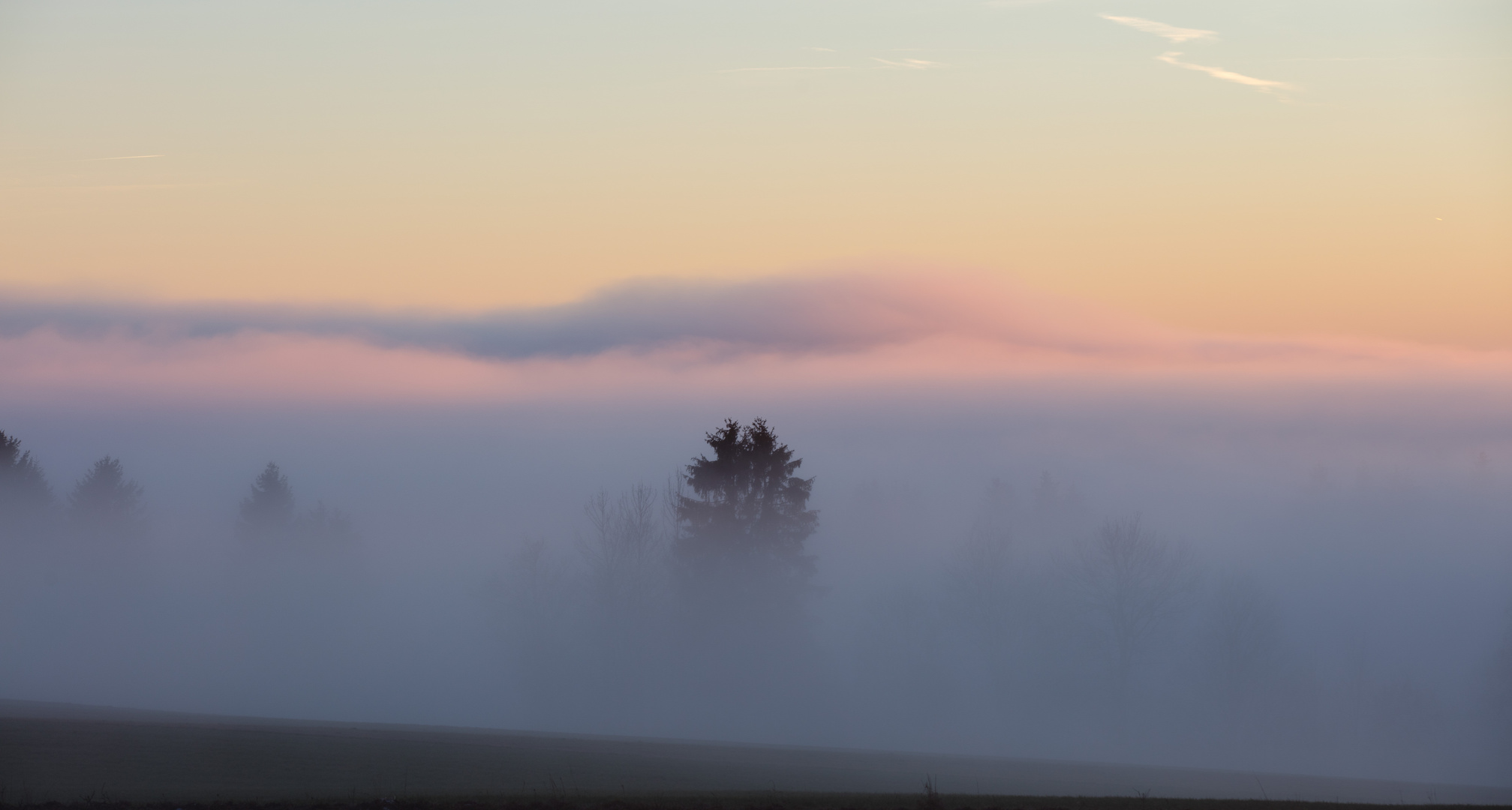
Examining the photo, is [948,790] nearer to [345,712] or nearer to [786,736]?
[786,736]

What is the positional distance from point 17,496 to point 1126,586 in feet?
275

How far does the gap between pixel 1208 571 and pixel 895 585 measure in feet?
107

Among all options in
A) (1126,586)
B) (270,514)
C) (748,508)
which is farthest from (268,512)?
(1126,586)

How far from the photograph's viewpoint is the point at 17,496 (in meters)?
91.2

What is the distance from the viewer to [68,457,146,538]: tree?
311 ft

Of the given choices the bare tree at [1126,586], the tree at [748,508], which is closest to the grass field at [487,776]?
the tree at [748,508]

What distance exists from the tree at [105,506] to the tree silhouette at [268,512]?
26.9 ft

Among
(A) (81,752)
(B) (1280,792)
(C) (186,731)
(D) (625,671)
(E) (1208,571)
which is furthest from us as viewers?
(E) (1208,571)

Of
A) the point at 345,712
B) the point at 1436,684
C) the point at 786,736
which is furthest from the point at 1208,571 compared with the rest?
the point at 345,712

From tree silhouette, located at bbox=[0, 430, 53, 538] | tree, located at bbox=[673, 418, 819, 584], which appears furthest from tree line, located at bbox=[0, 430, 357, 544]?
tree, located at bbox=[673, 418, 819, 584]

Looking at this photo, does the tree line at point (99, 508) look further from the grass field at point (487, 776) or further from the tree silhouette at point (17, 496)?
the grass field at point (487, 776)

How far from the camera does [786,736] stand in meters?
70.8

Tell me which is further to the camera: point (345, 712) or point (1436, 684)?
point (1436, 684)

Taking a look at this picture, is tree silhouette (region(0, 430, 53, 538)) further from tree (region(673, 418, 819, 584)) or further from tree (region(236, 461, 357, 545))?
tree (region(673, 418, 819, 584))
